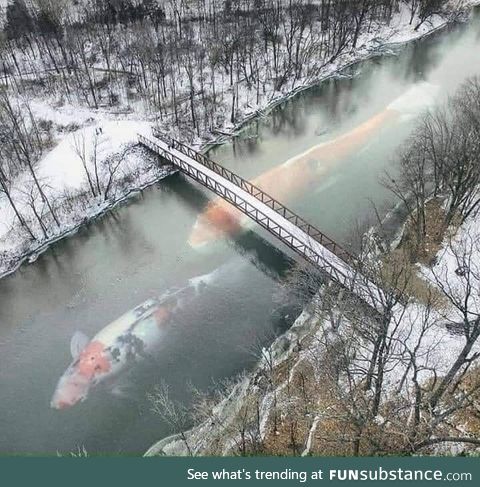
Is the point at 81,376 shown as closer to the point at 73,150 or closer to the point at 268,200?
the point at 268,200

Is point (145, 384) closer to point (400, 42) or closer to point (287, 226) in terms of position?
point (287, 226)

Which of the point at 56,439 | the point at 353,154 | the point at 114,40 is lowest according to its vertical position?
the point at 56,439

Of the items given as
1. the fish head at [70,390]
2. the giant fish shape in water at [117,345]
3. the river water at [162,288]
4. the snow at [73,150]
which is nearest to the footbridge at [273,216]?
the river water at [162,288]

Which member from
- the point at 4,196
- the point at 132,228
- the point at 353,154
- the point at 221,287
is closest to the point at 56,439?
the point at 221,287

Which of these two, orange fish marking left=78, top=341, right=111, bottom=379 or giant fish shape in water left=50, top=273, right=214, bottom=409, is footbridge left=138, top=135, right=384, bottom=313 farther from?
orange fish marking left=78, top=341, right=111, bottom=379

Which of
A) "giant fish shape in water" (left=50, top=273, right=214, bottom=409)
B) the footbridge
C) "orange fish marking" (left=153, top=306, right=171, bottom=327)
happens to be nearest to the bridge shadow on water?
the footbridge

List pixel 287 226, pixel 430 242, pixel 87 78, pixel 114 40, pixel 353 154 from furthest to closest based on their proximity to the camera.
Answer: pixel 114 40 < pixel 87 78 < pixel 353 154 < pixel 287 226 < pixel 430 242

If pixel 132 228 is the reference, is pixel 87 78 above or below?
above
